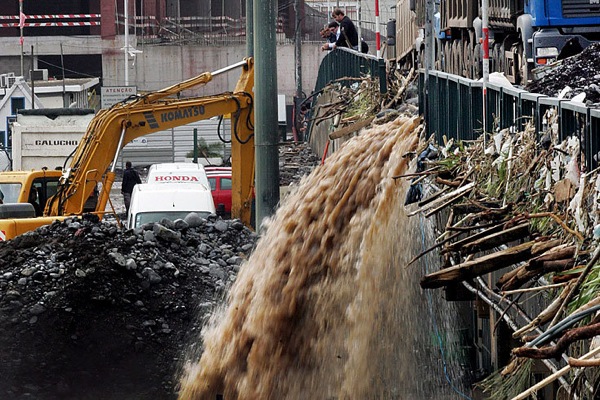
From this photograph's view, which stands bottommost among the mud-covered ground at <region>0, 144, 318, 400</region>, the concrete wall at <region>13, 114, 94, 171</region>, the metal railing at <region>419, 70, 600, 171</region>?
the mud-covered ground at <region>0, 144, 318, 400</region>

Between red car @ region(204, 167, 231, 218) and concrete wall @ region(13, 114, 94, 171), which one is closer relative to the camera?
red car @ region(204, 167, 231, 218)

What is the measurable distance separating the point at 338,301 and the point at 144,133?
1308cm

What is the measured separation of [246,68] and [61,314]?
8.18 meters

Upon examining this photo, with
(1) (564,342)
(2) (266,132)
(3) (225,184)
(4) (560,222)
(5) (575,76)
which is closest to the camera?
(1) (564,342)

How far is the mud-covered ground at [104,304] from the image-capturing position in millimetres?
14747

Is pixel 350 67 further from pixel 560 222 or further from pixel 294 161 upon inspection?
pixel 560 222

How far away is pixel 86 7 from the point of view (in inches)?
2301

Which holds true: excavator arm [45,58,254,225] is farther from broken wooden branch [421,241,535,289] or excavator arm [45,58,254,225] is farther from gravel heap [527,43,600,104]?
broken wooden branch [421,241,535,289]

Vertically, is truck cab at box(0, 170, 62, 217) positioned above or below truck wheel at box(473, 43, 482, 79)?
below

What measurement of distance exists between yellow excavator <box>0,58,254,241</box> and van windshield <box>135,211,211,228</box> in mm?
698

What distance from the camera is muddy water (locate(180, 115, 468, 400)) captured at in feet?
29.7

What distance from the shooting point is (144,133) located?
22328 mm

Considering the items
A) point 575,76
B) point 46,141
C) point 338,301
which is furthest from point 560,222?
point 46,141

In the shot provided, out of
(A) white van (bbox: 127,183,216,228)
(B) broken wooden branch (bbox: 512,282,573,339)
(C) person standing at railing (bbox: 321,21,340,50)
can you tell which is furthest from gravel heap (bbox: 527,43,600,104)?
(C) person standing at railing (bbox: 321,21,340,50)
